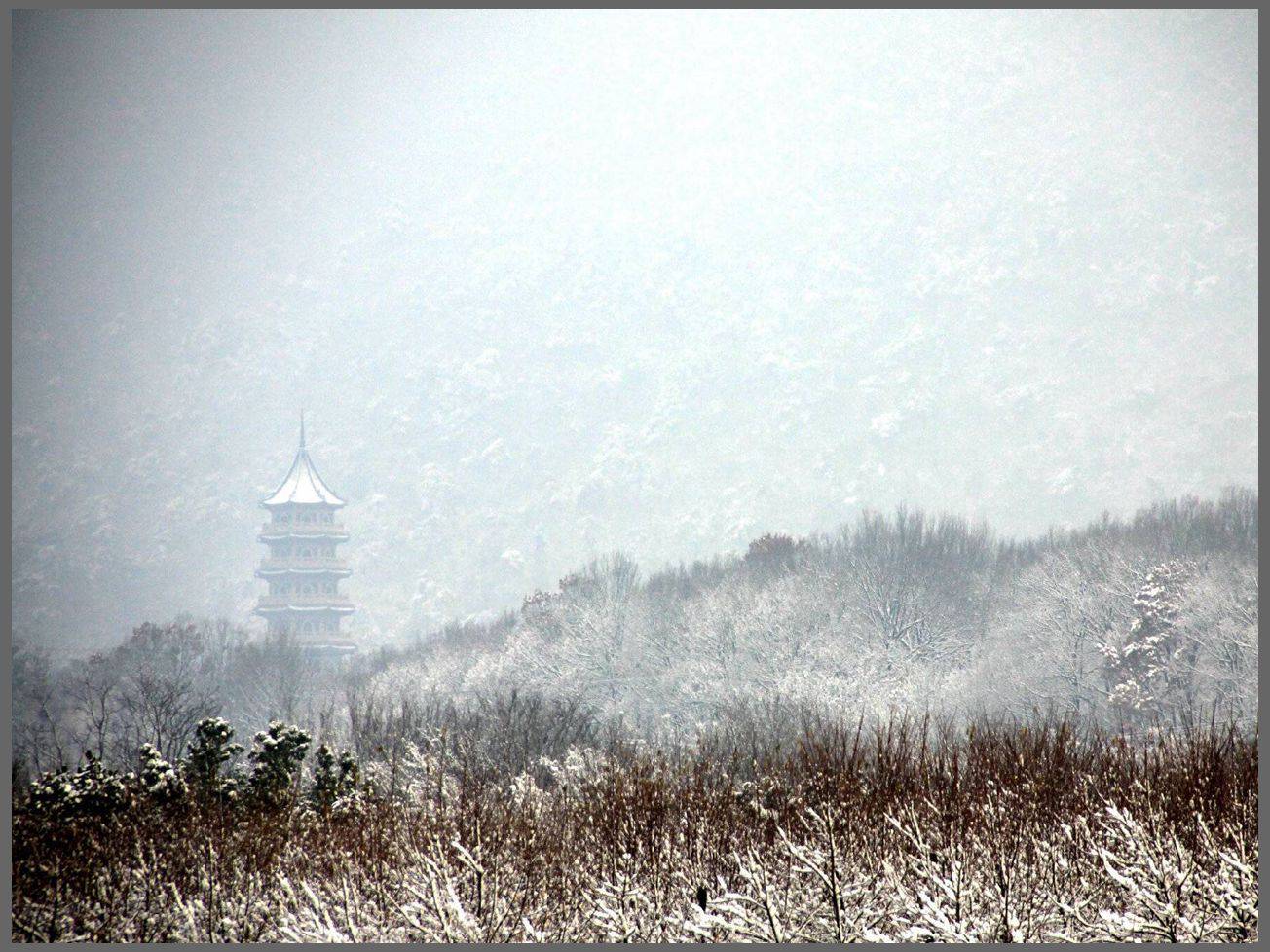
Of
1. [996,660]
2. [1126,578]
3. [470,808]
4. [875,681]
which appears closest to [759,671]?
[875,681]

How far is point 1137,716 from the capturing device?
49.7 meters

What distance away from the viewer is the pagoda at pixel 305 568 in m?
165

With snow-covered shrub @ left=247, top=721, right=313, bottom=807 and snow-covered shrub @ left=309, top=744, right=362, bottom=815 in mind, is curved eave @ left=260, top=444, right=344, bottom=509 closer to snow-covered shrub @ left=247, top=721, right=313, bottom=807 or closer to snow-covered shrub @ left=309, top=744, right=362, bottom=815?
snow-covered shrub @ left=309, top=744, right=362, bottom=815

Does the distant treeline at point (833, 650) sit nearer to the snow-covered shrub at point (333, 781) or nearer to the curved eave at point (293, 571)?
the snow-covered shrub at point (333, 781)

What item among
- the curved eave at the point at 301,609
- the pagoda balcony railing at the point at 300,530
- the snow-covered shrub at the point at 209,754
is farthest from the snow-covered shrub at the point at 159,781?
the pagoda balcony railing at the point at 300,530

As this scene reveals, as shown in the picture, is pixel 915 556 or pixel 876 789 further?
pixel 915 556

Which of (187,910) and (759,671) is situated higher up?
(187,910)

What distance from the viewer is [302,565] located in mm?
167125

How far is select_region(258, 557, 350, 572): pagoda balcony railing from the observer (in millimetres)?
166625

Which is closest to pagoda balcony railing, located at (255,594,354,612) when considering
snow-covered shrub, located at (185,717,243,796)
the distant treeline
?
the distant treeline

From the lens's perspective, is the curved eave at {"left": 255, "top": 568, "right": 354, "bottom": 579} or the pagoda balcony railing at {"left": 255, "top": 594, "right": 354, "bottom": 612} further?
the curved eave at {"left": 255, "top": 568, "right": 354, "bottom": 579}

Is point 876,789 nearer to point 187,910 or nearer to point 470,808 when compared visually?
point 470,808

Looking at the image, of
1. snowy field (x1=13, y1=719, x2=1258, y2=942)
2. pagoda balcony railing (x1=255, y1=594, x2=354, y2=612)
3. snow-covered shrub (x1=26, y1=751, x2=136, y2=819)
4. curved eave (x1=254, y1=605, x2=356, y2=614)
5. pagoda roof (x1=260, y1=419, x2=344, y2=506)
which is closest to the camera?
snowy field (x1=13, y1=719, x2=1258, y2=942)

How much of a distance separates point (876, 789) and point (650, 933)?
3.53m
